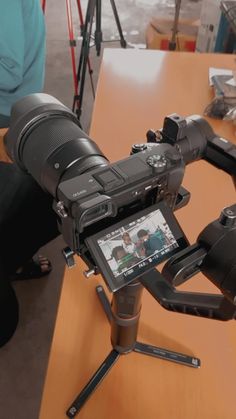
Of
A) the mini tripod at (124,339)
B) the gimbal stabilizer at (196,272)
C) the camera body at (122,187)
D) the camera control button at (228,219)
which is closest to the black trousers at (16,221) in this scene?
the mini tripod at (124,339)

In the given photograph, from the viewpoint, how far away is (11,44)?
1.51 meters

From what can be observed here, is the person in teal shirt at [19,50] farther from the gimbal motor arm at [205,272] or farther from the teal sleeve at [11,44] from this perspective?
the gimbal motor arm at [205,272]

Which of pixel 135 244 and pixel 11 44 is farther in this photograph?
pixel 11 44

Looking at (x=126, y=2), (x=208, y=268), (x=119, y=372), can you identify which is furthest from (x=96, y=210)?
(x=126, y=2)

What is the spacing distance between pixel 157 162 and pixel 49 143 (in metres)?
0.21

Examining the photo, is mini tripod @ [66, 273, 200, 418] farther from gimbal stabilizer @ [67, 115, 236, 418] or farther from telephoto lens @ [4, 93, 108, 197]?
telephoto lens @ [4, 93, 108, 197]

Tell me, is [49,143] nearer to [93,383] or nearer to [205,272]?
[205,272]

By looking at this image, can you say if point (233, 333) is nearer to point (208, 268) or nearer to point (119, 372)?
point (119, 372)

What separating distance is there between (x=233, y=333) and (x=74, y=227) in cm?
52

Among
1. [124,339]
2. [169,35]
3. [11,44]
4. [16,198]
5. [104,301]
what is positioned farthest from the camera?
[169,35]

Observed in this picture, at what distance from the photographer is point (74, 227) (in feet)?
1.81

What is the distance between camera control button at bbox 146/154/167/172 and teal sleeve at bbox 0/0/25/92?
1.13 m

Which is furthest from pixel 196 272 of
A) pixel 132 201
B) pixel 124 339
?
pixel 124 339

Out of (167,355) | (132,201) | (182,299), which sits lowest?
(167,355)
